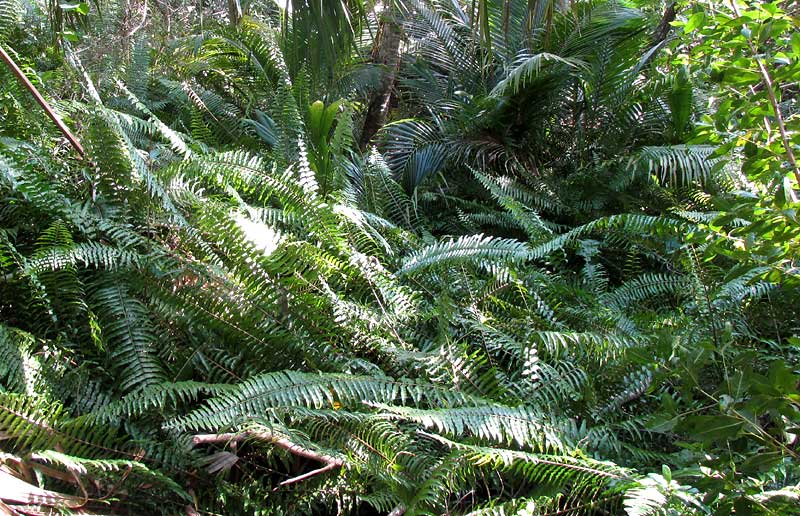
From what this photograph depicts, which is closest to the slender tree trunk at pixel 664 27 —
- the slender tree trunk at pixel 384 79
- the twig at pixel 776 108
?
the slender tree trunk at pixel 384 79

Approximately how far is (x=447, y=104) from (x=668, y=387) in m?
2.80

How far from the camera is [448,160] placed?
4.37m

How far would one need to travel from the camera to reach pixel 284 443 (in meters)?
1.79

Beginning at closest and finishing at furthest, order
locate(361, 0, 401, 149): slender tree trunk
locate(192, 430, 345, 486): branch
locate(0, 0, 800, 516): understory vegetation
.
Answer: locate(0, 0, 800, 516): understory vegetation < locate(192, 430, 345, 486): branch < locate(361, 0, 401, 149): slender tree trunk

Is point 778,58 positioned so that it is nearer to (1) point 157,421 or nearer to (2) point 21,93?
(1) point 157,421

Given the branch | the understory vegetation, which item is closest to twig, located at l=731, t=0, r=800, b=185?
the understory vegetation

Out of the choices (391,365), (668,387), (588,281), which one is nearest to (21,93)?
(391,365)

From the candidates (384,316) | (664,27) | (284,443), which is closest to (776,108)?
(384,316)

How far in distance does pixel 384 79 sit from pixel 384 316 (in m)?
2.66

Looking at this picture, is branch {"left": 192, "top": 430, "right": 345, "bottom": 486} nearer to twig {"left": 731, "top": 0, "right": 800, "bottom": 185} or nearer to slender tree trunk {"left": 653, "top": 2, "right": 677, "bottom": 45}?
twig {"left": 731, "top": 0, "right": 800, "bottom": 185}

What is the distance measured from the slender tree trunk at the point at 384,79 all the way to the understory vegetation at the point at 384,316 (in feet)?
3.06

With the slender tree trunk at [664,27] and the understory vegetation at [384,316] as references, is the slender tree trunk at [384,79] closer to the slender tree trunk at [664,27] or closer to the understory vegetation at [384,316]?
the understory vegetation at [384,316]

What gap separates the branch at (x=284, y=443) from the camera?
1.79 metres

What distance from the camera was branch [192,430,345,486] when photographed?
70.4 inches
